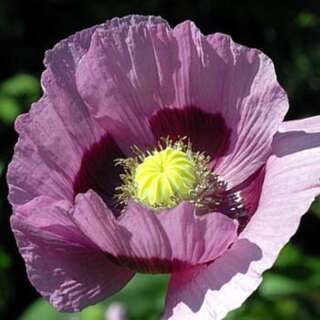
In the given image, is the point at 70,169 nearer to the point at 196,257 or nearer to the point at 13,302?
the point at 196,257

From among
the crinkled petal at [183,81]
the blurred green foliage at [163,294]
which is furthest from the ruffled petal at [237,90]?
the blurred green foliage at [163,294]

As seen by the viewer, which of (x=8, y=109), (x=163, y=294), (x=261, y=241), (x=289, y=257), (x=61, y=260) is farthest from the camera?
(x=8, y=109)

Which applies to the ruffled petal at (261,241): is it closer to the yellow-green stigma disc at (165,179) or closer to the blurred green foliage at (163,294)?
the yellow-green stigma disc at (165,179)

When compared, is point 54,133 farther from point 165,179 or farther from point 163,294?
point 163,294

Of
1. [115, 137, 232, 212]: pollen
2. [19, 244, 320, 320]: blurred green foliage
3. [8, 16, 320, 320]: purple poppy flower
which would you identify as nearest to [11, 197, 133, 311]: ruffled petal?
[8, 16, 320, 320]: purple poppy flower

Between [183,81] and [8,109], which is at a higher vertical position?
[183,81]

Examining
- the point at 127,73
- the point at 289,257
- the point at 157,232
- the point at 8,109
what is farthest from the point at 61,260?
the point at 8,109
